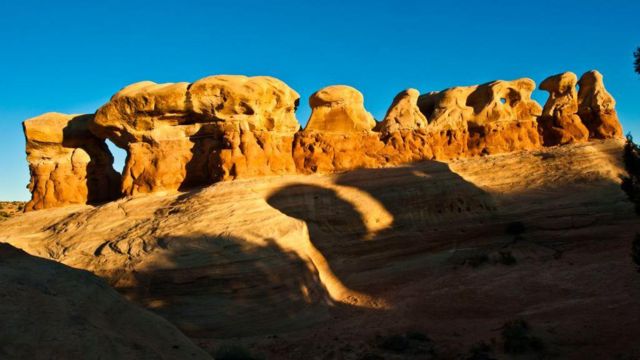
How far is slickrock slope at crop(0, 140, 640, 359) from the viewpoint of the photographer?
14.6m

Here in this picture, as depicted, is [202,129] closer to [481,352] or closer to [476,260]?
[476,260]

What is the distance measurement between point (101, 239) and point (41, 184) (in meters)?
10.2

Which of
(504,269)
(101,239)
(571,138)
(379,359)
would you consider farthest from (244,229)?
(571,138)

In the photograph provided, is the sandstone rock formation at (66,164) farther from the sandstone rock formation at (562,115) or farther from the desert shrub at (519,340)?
the sandstone rock formation at (562,115)

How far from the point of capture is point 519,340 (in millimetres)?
12109

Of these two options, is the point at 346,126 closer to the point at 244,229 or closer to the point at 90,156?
the point at 244,229

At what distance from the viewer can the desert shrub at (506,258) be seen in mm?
18547

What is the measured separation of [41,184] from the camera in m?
27.8

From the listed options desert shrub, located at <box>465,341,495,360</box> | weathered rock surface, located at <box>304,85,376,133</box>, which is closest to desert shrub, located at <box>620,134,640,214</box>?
desert shrub, located at <box>465,341,495,360</box>

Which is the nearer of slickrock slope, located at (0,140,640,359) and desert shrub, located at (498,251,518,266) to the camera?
slickrock slope, located at (0,140,640,359)

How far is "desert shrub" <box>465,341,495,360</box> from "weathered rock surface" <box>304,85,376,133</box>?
1547 centimetres

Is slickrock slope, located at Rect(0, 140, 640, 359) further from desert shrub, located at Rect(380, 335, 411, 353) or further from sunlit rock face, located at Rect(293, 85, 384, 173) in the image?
sunlit rock face, located at Rect(293, 85, 384, 173)

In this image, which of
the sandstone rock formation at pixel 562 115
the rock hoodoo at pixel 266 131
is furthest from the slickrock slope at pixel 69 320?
the sandstone rock formation at pixel 562 115

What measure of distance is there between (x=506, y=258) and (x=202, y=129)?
596 inches
